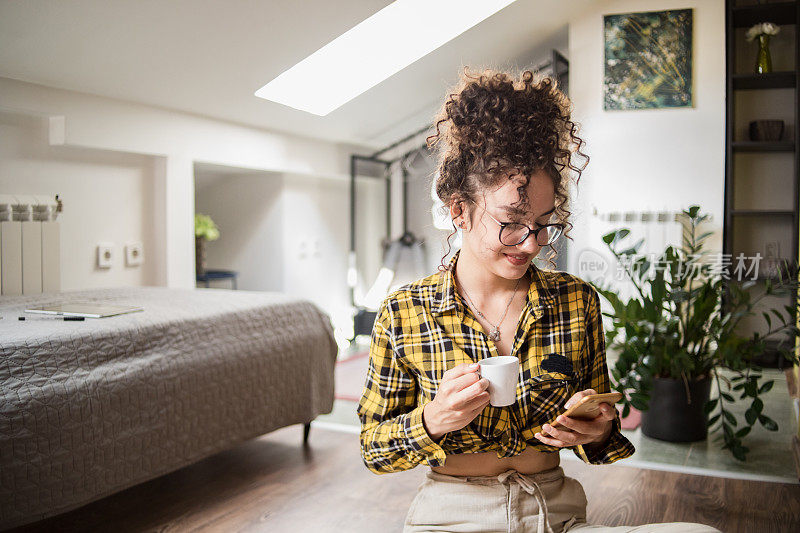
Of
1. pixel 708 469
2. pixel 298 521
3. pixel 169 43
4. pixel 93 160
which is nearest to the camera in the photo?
pixel 298 521

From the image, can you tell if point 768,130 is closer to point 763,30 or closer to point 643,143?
point 763,30

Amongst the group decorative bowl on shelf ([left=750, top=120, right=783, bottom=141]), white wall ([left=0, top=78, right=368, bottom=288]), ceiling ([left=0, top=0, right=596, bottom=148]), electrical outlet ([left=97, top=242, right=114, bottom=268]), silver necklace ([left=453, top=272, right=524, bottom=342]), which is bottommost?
silver necklace ([left=453, top=272, right=524, bottom=342])

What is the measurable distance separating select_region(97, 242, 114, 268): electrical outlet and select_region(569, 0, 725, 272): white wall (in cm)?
217

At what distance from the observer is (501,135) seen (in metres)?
1.01

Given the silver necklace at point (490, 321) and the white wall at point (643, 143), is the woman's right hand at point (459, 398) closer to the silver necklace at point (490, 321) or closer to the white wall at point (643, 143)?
the silver necklace at point (490, 321)

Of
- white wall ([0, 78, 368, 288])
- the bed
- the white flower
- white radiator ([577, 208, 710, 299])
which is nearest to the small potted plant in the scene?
the white flower

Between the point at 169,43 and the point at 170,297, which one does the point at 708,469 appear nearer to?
the point at 170,297

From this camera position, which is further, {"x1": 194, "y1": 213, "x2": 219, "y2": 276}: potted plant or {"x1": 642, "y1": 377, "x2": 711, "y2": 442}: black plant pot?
{"x1": 194, "y1": 213, "x2": 219, "y2": 276}: potted plant

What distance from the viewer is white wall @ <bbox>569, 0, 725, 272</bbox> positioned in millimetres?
3449

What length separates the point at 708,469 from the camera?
223 cm

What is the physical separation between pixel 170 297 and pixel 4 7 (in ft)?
3.20

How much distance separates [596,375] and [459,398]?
32 cm

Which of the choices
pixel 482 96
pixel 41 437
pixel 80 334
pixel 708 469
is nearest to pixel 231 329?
pixel 80 334

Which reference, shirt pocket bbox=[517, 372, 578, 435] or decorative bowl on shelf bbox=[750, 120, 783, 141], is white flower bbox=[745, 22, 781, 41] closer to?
decorative bowl on shelf bbox=[750, 120, 783, 141]
